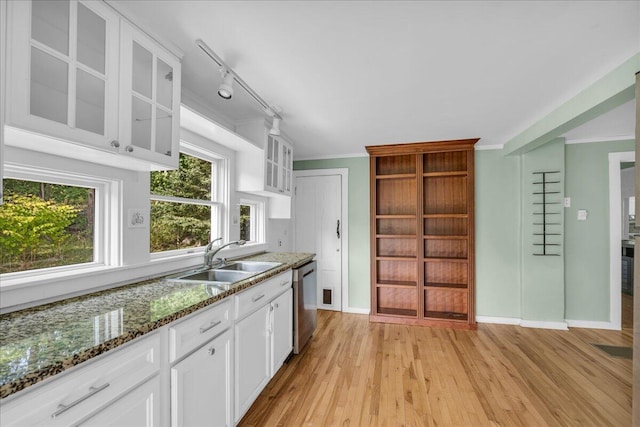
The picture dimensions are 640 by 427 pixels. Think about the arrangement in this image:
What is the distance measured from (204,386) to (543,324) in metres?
4.01

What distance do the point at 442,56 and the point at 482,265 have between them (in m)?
2.99

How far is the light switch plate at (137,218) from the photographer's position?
177 centimetres

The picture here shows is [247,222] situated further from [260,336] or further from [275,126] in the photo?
[260,336]

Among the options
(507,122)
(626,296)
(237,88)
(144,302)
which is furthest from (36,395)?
(626,296)

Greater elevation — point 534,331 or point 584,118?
point 584,118

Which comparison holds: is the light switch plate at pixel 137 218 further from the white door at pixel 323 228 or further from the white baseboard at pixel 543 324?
the white baseboard at pixel 543 324

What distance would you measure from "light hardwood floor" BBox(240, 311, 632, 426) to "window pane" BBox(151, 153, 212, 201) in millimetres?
1748

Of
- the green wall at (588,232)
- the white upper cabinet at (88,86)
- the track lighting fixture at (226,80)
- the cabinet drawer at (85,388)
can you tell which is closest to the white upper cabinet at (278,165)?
the track lighting fixture at (226,80)

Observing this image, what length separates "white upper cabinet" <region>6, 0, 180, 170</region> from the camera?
38.1 inches

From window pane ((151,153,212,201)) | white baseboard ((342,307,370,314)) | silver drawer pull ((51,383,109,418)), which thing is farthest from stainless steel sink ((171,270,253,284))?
white baseboard ((342,307,370,314))

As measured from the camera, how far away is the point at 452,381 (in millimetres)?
2391

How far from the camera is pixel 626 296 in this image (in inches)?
189

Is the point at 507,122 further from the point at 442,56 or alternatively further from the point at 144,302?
the point at 144,302

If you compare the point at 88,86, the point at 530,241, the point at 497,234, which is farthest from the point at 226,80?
the point at 530,241
